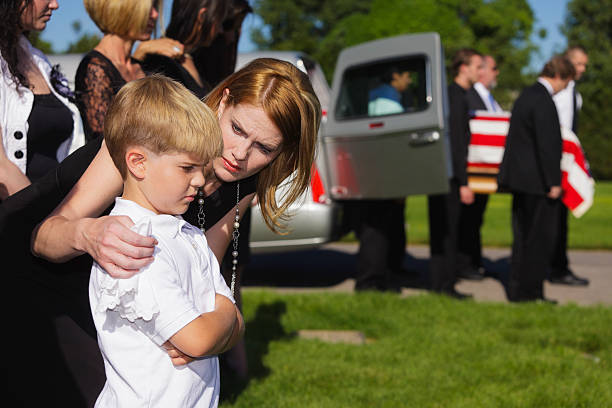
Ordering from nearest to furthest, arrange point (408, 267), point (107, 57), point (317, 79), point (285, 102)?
point (285, 102) → point (107, 57) → point (317, 79) → point (408, 267)

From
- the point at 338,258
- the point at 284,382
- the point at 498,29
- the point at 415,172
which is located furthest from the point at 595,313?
the point at 498,29

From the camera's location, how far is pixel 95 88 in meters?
3.13

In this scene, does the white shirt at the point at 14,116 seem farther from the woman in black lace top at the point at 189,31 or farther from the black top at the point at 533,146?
the black top at the point at 533,146

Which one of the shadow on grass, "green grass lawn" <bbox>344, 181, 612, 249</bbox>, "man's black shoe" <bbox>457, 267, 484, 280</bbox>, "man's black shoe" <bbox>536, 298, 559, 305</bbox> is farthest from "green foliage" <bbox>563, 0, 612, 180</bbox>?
the shadow on grass

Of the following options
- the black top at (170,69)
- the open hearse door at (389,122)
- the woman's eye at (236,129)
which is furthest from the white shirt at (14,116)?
the open hearse door at (389,122)

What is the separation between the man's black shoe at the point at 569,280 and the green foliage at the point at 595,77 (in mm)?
27194

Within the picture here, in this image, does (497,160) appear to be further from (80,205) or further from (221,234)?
(80,205)

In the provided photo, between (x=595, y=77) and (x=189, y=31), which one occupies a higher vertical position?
(x=189, y=31)

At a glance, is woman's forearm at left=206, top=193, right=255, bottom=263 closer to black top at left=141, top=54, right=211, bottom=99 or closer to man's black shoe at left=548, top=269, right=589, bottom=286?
black top at left=141, top=54, right=211, bottom=99

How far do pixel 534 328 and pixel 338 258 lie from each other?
424 cm

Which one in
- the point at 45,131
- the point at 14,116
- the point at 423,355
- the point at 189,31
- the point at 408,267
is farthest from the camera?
the point at 408,267

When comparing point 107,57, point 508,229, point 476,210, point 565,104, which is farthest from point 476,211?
point 107,57

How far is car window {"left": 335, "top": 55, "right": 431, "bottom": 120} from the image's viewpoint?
6.42 meters

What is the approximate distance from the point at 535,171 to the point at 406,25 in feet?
146
